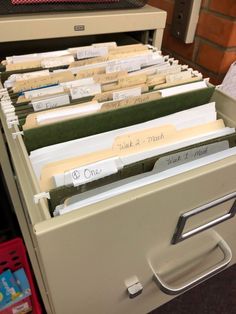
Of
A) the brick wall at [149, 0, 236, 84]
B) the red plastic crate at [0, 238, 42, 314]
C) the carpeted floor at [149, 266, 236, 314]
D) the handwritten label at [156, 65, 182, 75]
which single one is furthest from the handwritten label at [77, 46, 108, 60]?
the carpeted floor at [149, 266, 236, 314]

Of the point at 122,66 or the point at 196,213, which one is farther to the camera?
the point at 122,66

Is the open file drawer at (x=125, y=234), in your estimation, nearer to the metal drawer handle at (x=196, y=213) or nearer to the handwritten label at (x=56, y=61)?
the metal drawer handle at (x=196, y=213)

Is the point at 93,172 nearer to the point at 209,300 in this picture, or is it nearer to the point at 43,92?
the point at 43,92

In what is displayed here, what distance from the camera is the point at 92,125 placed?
1.50 feet

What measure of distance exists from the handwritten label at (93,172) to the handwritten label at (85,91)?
0.16 metres

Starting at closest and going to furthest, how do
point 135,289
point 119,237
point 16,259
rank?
1. point 119,237
2. point 135,289
3. point 16,259

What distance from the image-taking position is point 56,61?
560 millimetres

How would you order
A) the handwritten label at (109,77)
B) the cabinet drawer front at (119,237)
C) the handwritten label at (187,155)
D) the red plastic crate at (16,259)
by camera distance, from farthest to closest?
the red plastic crate at (16,259)
the handwritten label at (109,77)
the handwritten label at (187,155)
the cabinet drawer front at (119,237)

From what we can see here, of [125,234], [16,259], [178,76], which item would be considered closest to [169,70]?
[178,76]

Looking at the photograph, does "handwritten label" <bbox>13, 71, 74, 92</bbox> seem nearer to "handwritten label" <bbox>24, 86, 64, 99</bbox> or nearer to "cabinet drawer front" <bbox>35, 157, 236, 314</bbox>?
"handwritten label" <bbox>24, 86, 64, 99</bbox>

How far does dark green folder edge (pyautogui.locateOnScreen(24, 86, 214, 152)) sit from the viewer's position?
43 cm

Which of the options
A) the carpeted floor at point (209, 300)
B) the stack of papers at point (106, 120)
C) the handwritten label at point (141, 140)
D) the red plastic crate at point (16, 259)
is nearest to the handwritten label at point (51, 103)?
the stack of papers at point (106, 120)

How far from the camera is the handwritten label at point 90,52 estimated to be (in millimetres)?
584

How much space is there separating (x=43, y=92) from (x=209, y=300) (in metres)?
0.75
